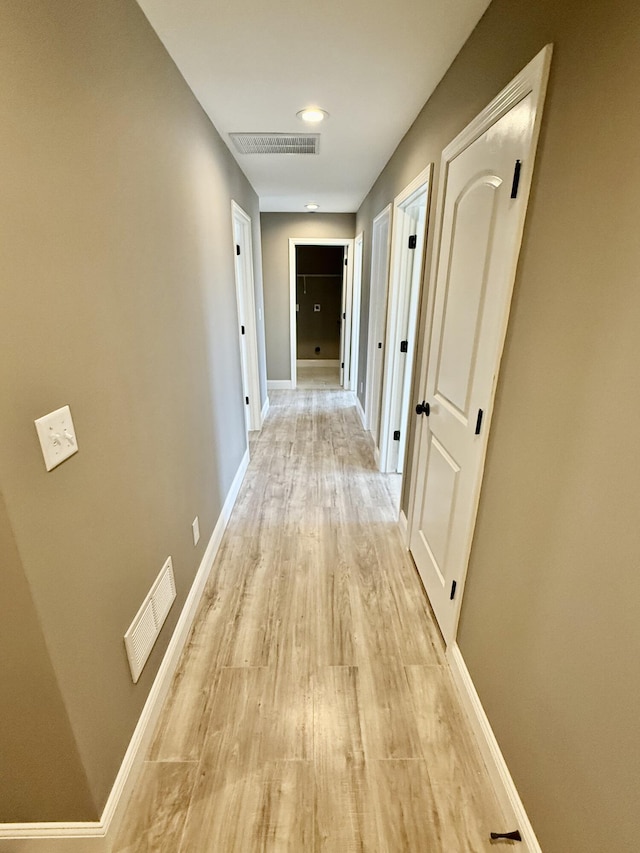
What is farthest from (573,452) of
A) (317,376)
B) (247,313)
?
(317,376)

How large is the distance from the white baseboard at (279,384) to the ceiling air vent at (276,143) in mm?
3448

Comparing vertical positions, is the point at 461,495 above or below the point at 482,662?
above

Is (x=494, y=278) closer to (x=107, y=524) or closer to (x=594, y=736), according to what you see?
(x=594, y=736)

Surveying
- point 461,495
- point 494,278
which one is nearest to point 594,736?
point 461,495

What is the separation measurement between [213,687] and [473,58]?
8.45ft

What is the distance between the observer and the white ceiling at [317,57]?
51.8 inches

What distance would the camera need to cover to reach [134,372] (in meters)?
1.29

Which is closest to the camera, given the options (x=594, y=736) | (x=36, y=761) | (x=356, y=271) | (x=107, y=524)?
(x=594, y=736)

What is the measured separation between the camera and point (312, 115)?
210 centimetres

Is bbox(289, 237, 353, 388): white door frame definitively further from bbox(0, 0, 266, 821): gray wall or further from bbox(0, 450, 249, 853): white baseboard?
bbox(0, 450, 249, 853): white baseboard

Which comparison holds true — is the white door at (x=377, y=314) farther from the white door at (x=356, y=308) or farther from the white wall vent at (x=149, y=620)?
the white wall vent at (x=149, y=620)

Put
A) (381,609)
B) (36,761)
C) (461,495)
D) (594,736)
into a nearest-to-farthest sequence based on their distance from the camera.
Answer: (594,736), (36,761), (461,495), (381,609)

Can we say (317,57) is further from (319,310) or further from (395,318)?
(319,310)

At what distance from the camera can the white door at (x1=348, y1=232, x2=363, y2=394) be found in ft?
15.8
